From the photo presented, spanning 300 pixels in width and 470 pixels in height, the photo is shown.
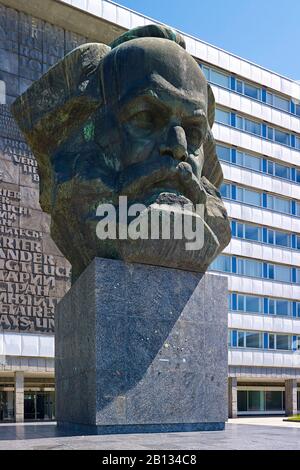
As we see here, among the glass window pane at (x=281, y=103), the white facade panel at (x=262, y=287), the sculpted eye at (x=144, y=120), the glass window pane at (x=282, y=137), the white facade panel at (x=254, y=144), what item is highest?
the glass window pane at (x=281, y=103)

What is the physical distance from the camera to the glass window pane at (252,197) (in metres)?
45.5

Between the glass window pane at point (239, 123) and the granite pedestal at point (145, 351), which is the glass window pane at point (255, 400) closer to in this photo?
the glass window pane at point (239, 123)

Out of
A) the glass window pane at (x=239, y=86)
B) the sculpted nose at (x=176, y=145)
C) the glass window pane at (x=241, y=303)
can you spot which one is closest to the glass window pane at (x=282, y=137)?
the glass window pane at (x=239, y=86)

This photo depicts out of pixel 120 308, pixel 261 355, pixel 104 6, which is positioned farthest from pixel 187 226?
pixel 261 355

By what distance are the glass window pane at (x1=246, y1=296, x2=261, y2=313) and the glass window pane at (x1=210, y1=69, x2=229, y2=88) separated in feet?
46.5

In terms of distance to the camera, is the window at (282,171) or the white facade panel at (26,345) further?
the window at (282,171)

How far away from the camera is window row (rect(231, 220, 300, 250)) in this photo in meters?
44.4

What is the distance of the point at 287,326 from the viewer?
46.2 meters

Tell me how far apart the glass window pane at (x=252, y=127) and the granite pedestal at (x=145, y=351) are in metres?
36.3

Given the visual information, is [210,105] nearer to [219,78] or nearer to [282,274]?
[219,78]

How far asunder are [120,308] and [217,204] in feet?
→ 9.17

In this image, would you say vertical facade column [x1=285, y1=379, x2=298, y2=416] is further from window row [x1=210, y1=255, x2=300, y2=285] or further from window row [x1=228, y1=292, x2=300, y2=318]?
window row [x1=210, y1=255, x2=300, y2=285]

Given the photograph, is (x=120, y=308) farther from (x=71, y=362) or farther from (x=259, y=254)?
(x=259, y=254)

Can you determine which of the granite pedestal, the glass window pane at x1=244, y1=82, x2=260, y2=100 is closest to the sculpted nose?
the granite pedestal
